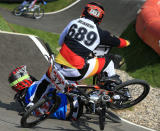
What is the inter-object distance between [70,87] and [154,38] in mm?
5959

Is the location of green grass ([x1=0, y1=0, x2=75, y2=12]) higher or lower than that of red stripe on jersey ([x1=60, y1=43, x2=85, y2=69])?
higher

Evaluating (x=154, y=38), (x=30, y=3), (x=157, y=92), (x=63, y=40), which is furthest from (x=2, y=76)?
(x=30, y=3)

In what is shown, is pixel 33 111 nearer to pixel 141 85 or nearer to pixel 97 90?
pixel 97 90

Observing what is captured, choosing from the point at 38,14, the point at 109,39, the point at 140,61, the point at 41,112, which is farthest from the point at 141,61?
the point at 38,14

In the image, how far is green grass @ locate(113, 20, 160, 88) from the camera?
334 inches

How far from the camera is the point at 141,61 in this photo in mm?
9680

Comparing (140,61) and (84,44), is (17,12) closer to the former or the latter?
(140,61)

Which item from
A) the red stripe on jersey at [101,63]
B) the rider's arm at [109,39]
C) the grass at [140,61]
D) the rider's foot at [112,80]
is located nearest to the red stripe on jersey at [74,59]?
the red stripe on jersey at [101,63]

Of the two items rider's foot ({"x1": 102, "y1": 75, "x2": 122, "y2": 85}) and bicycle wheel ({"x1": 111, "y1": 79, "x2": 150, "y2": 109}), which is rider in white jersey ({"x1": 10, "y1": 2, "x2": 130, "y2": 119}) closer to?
rider's foot ({"x1": 102, "y1": 75, "x2": 122, "y2": 85})

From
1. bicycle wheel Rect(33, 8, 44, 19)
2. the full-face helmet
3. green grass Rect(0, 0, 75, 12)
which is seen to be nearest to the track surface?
bicycle wheel Rect(33, 8, 44, 19)

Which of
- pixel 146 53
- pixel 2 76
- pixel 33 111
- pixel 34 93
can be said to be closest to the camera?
pixel 33 111

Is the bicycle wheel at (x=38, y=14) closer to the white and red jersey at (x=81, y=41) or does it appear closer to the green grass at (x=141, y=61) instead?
the green grass at (x=141, y=61)

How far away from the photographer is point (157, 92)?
725 cm

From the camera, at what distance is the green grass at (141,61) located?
850 centimetres
